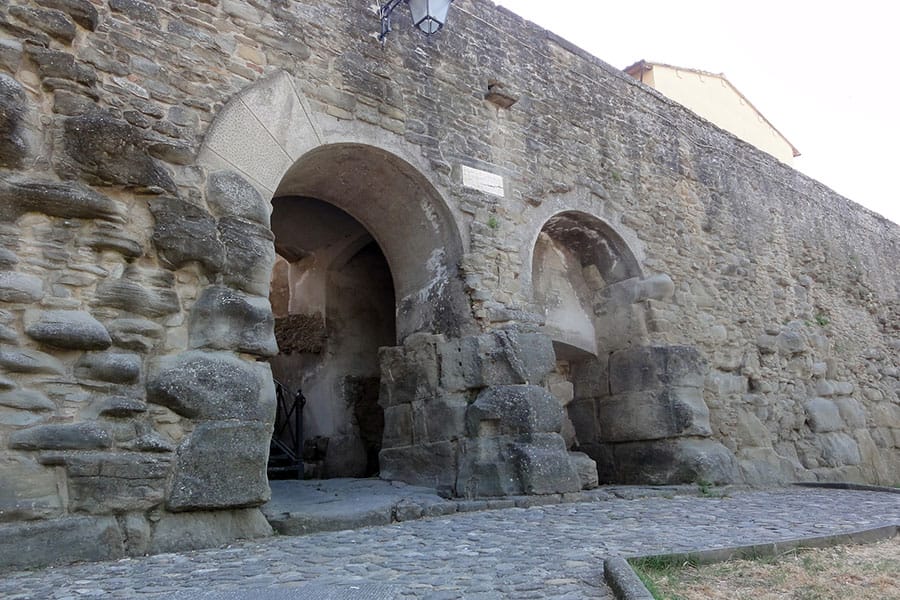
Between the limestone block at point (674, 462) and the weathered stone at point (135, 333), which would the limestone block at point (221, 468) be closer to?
the weathered stone at point (135, 333)

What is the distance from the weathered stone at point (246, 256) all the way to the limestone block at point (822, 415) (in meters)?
6.46

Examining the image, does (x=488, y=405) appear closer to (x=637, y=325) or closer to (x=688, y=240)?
(x=637, y=325)

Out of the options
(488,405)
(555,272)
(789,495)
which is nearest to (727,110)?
(555,272)

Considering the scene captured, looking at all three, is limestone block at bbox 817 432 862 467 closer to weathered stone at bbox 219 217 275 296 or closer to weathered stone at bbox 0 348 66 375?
weathered stone at bbox 219 217 275 296

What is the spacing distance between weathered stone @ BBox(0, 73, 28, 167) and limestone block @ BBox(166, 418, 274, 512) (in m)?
1.50

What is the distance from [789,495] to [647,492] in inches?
53.3

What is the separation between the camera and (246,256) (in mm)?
3914

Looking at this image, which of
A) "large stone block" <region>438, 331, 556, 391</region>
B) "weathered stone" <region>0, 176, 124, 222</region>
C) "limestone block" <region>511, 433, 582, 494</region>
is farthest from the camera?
"large stone block" <region>438, 331, 556, 391</region>

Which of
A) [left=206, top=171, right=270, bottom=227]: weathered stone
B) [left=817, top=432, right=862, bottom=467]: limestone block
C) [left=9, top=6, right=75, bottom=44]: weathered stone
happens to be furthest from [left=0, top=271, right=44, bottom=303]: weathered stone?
[left=817, top=432, right=862, bottom=467]: limestone block

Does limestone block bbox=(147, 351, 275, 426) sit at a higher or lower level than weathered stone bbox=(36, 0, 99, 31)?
lower

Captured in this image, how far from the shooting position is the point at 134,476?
3.22m

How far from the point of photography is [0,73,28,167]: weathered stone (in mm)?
3258

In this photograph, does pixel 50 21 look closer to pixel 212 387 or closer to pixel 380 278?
pixel 212 387

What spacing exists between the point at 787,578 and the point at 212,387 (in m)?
2.65
